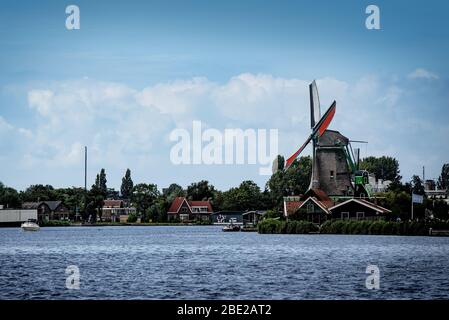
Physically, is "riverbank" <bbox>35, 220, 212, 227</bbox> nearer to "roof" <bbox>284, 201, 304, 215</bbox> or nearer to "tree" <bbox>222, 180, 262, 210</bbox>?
"tree" <bbox>222, 180, 262, 210</bbox>

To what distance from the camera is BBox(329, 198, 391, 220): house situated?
284 feet

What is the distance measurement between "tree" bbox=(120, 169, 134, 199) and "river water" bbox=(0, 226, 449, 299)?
129607 mm

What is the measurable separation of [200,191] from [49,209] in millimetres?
30498

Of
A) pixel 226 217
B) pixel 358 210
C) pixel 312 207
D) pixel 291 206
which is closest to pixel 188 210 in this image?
pixel 226 217

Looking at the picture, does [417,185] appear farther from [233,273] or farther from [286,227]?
[233,273]

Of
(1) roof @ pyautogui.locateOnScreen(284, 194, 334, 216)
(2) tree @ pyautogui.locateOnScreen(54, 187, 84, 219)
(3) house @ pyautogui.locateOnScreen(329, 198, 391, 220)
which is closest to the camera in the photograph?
(3) house @ pyautogui.locateOnScreen(329, 198, 391, 220)

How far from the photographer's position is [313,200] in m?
90.7

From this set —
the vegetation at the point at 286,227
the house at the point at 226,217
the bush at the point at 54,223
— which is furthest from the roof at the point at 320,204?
the bush at the point at 54,223

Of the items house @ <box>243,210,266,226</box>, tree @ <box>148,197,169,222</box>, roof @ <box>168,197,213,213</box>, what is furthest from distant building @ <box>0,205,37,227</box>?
Answer: house @ <box>243,210,266,226</box>

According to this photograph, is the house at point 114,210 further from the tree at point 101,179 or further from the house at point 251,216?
the house at point 251,216

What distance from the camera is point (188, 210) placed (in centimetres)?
15638

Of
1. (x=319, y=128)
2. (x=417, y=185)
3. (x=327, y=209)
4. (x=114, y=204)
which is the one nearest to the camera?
(x=327, y=209)

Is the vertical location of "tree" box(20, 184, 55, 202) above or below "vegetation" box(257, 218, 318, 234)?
above
